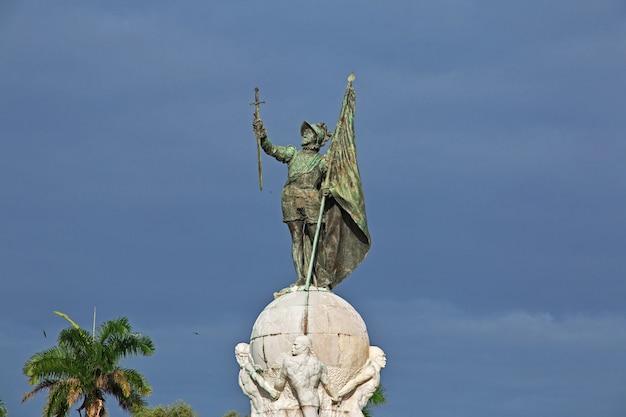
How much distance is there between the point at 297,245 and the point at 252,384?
10.5ft

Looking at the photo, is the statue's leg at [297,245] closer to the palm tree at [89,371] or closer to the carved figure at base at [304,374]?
the carved figure at base at [304,374]

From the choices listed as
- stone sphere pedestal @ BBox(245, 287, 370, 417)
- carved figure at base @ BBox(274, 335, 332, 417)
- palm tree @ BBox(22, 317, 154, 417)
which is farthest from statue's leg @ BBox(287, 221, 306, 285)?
palm tree @ BBox(22, 317, 154, 417)

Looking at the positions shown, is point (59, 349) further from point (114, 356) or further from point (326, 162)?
point (326, 162)

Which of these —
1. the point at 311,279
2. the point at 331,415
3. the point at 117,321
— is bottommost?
the point at 331,415

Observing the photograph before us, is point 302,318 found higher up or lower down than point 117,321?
lower down

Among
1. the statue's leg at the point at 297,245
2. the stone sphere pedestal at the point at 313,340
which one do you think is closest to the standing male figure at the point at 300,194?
the statue's leg at the point at 297,245

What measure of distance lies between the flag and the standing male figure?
0.91 feet

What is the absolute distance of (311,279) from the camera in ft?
116

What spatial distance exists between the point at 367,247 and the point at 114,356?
14.9 metres

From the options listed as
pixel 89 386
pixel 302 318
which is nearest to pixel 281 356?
pixel 302 318

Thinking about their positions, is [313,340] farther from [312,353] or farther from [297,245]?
[297,245]

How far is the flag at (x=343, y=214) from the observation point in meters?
35.7

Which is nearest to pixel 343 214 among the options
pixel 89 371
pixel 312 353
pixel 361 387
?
pixel 312 353

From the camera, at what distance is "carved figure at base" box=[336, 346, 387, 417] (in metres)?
33.8
